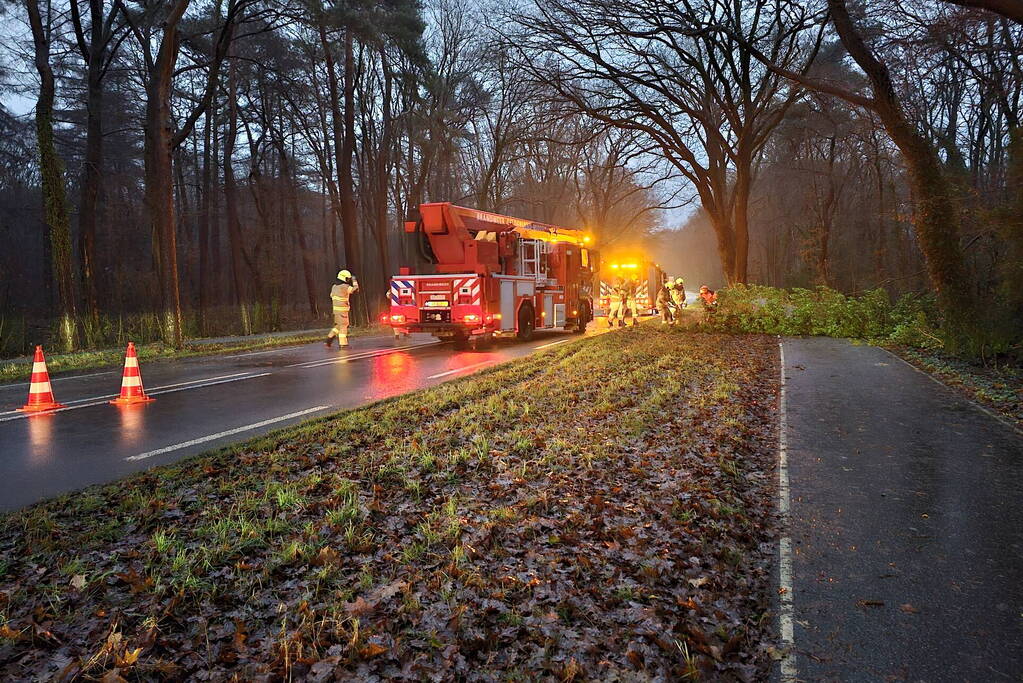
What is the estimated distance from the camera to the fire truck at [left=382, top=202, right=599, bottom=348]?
16469 mm

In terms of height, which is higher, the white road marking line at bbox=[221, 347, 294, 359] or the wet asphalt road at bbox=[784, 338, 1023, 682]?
the white road marking line at bbox=[221, 347, 294, 359]

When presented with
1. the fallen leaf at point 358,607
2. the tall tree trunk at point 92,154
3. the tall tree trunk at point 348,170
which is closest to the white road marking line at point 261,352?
the tall tree trunk at point 92,154

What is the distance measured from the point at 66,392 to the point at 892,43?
15176mm

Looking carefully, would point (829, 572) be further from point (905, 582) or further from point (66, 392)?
point (66, 392)

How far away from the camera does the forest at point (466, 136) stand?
42.0ft

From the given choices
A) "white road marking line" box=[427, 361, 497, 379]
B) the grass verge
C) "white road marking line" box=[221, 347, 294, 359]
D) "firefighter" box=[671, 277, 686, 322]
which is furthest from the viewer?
"firefighter" box=[671, 277, 686, 322]

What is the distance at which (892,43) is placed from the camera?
1226 cm

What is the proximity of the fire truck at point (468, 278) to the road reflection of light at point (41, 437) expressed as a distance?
30.3ft

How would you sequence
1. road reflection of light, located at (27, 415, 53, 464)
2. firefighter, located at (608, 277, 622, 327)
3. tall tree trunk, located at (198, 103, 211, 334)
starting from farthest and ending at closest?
1. tall tree trunk, located at (198, 103, 211, 334)
2. firefighter, located at (608, 277, 622, 327)
3. road reflection of light, located at (27, 415, 53, 464)

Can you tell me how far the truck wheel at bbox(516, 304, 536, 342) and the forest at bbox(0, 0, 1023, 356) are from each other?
354 cm

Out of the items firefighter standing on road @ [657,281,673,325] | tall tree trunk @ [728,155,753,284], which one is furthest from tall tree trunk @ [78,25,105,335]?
tall tree trunk @ [728,155,753,284]

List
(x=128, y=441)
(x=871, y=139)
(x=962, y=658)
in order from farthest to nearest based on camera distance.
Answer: (x=871, y=139) → (x=128, y=441) → (x=962, y=658)

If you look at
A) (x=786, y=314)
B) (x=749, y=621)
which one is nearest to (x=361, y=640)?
(x=749, y=621)

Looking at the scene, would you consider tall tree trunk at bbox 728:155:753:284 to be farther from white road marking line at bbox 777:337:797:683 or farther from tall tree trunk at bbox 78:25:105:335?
tall tree trunk at bbox 78:25:105:335
